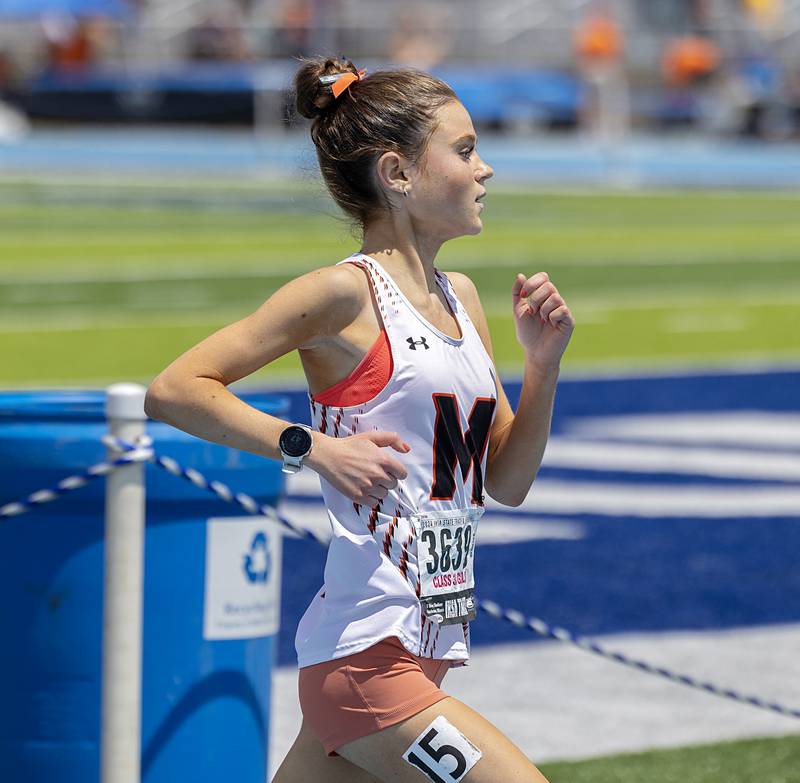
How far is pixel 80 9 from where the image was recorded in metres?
39.4

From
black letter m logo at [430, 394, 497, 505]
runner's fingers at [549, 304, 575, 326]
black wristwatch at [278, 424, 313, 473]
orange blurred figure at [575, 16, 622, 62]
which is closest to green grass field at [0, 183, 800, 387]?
runner's fingers at [549, 304, 575, 326]

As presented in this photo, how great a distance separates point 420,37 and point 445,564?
3649 centimetres

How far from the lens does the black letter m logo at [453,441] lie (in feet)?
12.0

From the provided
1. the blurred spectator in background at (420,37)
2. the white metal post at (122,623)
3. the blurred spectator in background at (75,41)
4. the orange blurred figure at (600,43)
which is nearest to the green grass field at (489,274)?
the white metal post at (122,623)

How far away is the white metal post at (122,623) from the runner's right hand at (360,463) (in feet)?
2.91

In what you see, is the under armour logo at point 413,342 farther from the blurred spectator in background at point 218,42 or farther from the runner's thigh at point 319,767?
the blurred spectator in background at point 218,42

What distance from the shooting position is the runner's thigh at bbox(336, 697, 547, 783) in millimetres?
Answer: 3482

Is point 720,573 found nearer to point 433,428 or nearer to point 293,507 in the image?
point 293,507

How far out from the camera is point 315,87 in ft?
12.4

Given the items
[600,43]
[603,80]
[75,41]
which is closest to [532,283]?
[603,80]

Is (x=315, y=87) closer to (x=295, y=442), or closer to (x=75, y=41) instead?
(x=295, y=442)

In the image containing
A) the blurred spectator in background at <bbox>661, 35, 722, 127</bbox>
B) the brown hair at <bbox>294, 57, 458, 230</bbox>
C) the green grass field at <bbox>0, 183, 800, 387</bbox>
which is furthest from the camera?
the blurred spectator in background at <bbox>661, 35, 722, 127</bbox>

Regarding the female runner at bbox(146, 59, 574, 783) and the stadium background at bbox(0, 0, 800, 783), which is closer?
the female runner at bbox(146, 59, 574, 783)

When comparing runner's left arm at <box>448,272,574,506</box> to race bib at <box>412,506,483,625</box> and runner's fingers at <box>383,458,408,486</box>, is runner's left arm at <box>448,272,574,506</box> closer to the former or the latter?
race bib at <box>412,506,483,625</box>
